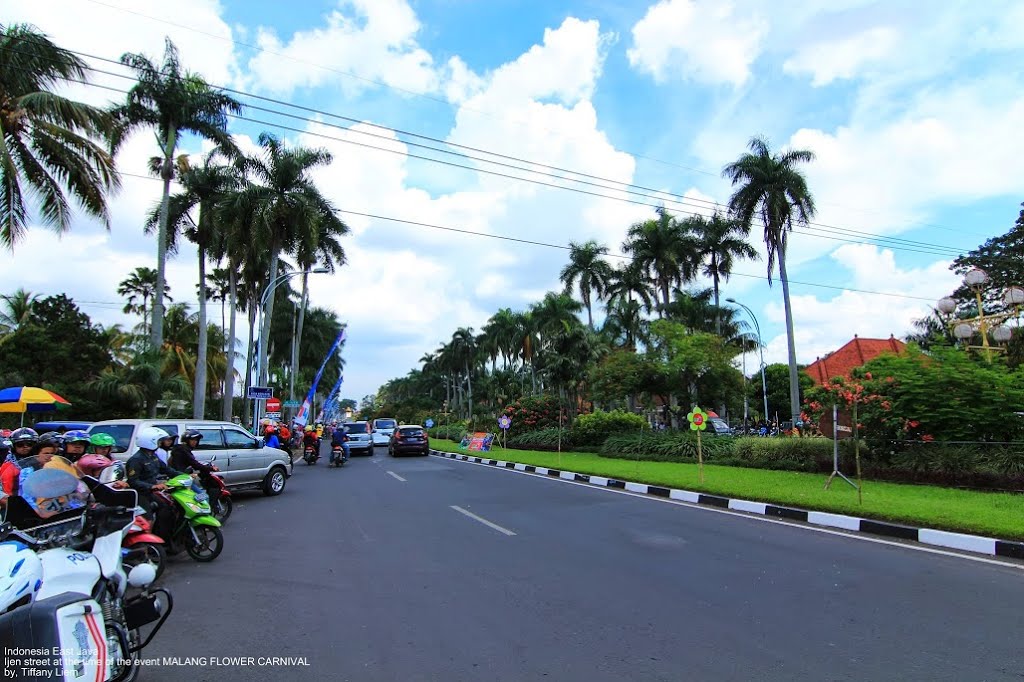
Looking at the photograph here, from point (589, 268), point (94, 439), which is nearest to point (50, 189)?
point (94, 439)

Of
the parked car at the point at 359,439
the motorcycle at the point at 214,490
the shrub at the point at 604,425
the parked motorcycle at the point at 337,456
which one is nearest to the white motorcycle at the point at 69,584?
the motorcycle at the point at 214,490

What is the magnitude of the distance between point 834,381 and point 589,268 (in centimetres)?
3291

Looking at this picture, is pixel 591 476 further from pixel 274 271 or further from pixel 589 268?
pixel 589 268

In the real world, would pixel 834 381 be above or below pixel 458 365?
below

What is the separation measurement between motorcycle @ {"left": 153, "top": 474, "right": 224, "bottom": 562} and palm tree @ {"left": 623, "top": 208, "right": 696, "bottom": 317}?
38043 mm

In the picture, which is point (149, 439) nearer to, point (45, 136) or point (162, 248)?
point (45, 136)

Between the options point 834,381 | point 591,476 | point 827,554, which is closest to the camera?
point 827,554

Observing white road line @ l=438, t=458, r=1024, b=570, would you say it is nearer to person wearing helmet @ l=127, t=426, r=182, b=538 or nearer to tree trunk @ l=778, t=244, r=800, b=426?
person wearing helmet @ l=127, t=426, r=182, b=538

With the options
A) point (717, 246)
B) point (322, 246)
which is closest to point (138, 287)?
point (322, 246)

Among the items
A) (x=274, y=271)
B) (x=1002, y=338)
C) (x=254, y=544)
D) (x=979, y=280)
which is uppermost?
(x=274, y=271)

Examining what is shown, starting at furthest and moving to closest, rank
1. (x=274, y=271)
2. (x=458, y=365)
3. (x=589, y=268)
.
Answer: (x=458, y=365) → (x=589, y=268) → (x=274, y=271)

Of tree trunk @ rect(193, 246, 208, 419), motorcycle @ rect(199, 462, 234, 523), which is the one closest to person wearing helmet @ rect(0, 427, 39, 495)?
motorcycle @ rect(199, 462, 234, 523)

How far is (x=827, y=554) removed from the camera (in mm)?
7211

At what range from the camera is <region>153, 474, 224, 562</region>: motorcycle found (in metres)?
7.27
